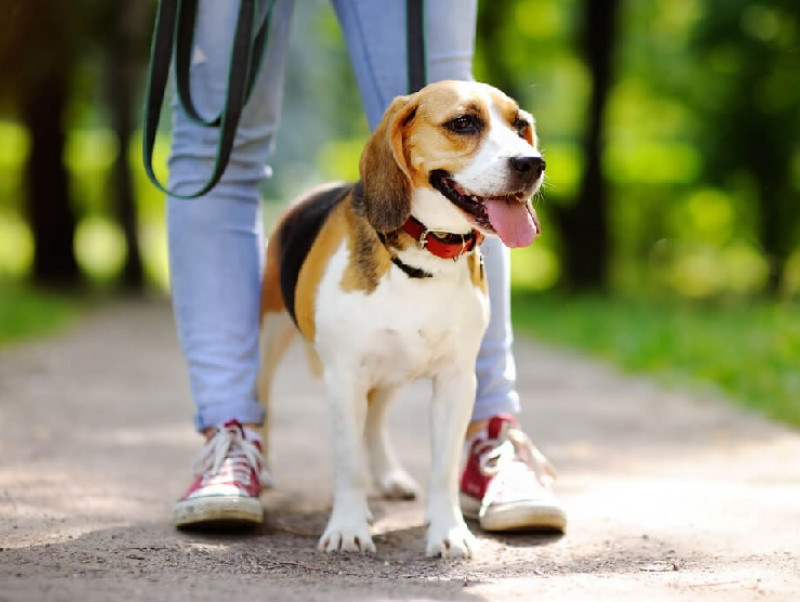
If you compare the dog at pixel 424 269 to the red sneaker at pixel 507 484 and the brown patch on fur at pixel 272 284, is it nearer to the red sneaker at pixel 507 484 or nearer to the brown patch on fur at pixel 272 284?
the red sneaker at pixel 507 484

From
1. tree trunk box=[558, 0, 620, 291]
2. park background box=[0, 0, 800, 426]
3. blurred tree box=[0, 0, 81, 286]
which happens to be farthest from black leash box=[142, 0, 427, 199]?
blurred tree box=[0, 0, 81, 286]

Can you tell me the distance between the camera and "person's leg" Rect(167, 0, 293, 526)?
3406 millimetres

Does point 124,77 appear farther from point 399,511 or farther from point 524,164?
point 524,164

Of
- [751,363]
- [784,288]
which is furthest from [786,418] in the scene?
[784,288]

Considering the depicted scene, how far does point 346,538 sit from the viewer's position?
9.82 feet

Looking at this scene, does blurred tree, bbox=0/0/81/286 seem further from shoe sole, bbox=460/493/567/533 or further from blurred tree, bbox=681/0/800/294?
shoe sole, bbox=460/493/567/533

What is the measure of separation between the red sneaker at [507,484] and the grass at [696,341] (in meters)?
1.93

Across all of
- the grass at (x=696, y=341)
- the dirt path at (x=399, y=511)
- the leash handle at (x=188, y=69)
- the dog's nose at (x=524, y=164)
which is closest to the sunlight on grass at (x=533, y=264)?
the grass at (x=696, y=341)

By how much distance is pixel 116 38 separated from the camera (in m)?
14.7

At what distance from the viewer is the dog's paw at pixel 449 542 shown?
2947mm

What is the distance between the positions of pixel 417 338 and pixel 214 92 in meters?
1.07

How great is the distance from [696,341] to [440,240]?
4969 mm

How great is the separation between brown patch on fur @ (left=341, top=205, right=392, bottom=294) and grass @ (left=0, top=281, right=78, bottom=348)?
17.8ft

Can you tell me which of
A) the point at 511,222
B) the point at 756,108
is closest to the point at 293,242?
the point at 511,222
